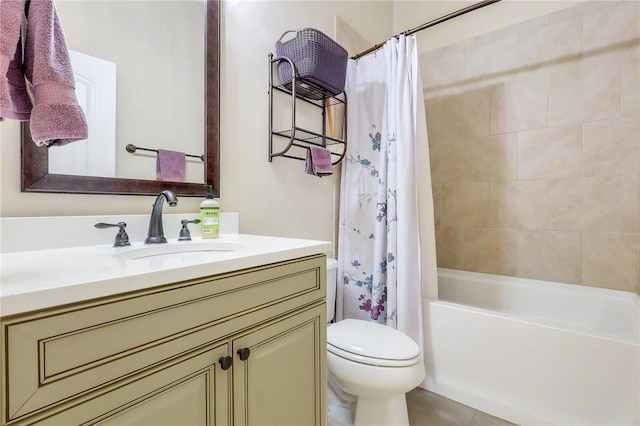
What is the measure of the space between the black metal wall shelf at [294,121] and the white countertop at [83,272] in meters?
0.77

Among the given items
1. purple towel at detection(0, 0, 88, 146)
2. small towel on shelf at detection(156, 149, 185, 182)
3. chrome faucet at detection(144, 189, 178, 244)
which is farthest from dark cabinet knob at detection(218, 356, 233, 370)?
small towel on shelf at detection(156, 149, 185, 182)

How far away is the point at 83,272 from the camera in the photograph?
57 centimetres

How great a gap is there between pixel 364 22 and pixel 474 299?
2187 millimetres

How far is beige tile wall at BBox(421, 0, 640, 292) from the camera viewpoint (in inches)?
69.8

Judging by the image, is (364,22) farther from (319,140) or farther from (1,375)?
(1,375)

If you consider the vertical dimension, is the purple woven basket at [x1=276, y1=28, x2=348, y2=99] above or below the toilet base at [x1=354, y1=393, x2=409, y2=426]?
above

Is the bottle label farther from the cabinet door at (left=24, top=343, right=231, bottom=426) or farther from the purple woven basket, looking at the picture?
the purple woven basket

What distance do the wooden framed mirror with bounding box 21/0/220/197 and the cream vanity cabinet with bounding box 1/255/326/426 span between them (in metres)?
0.59

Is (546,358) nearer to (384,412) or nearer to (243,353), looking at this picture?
(384,412)

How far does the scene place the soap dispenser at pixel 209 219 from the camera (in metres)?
1.13

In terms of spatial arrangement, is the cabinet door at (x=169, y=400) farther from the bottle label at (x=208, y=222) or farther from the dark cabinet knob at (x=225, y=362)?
the bottle label at (x=208, y=222)

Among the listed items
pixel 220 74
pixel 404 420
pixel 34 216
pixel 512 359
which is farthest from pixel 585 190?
pixel 34 216

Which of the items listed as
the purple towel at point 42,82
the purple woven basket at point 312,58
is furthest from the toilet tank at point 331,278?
the purple towel at point 42,82

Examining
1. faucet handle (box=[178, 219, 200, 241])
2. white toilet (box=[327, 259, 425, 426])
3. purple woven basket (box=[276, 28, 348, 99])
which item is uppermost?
purple woven basket (box=[276, 28, 348, 99])
